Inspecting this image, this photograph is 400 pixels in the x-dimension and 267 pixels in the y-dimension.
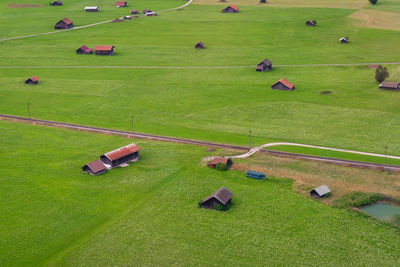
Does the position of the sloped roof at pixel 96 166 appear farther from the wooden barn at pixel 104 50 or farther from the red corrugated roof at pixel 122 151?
the wooden barn at pixel 104 50

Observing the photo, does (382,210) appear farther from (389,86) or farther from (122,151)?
(389,86)

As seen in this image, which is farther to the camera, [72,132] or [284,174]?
[72,132]

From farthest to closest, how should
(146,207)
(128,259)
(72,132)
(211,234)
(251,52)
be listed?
(251,52), (72,132), (146,207), (211,234), (128,259)

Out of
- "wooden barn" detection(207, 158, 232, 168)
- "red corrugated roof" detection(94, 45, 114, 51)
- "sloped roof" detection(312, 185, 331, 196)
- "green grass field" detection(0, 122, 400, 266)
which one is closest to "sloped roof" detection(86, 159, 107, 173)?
"green grass field" detection(0, 122, 400, 266)

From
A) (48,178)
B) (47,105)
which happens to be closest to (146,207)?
(48,178)

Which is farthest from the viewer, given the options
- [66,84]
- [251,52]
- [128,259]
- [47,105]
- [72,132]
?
[251,52]

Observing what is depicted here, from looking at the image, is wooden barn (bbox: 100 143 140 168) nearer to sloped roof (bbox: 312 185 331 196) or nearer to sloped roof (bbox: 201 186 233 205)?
sloped roof (bbox: 201 186 233 205)

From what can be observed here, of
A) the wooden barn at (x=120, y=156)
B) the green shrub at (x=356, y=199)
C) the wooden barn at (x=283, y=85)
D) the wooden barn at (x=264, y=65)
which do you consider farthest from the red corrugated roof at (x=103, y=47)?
the green shrub at (x=356, y=199)

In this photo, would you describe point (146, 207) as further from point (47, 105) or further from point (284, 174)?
point (47, 105)
